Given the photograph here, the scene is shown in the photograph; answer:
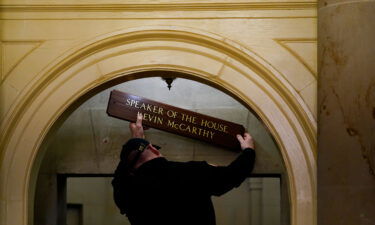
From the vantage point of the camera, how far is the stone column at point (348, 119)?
6.76 meters

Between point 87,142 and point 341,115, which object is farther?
point 87,142

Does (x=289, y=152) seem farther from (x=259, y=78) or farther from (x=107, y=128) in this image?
(x=107, y=128)

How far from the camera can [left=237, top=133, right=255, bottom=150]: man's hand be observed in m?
7.99

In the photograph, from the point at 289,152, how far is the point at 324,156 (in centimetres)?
23

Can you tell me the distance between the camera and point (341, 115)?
6.82 meters

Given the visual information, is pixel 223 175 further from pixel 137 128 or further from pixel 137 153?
pixel 137 128

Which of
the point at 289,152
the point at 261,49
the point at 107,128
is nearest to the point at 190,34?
the point at 261,49

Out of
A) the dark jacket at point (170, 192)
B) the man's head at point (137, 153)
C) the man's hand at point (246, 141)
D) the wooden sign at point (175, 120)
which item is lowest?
the dark jacket at point (170, 192)

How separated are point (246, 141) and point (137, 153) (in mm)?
786

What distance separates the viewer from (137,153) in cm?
781

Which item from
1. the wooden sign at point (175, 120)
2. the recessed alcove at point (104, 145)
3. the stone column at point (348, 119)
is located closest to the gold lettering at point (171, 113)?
the wooden sign at point (175, 120)

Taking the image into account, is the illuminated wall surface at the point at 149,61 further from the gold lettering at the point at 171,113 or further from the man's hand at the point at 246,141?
the gold lettering at the point at 171,113

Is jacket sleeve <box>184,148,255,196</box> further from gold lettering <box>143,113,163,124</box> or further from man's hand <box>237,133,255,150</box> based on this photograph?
gold lettering <box>143,113,163,124</box>

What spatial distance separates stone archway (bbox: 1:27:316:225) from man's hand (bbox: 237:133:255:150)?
940mm
